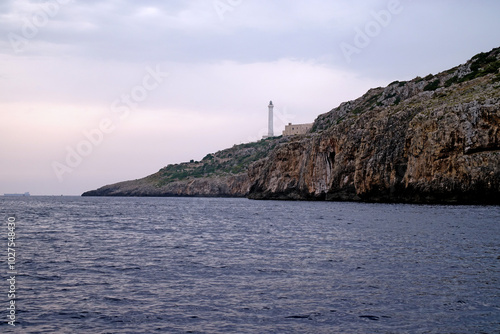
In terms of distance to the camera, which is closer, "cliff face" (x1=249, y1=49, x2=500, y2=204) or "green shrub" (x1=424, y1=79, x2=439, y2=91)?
"cliff face" (x1=249, y1=49, x2=500, y2=204)

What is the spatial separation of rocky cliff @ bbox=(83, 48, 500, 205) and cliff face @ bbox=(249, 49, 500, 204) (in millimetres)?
133

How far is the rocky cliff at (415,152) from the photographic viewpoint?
66.1 m

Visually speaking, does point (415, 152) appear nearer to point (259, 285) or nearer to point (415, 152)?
point (415, 152)

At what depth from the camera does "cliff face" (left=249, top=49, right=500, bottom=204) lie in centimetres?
6612

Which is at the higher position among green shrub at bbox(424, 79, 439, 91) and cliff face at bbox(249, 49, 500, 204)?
green shrub at bbox(424, 79, 439, 91)

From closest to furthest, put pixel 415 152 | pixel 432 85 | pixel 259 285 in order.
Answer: pixel 259 285 → pixel 415 152 → pixel 432 85

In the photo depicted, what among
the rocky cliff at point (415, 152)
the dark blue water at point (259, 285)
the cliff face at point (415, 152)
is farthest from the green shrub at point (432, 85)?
the dark blue water at point (259, 285)

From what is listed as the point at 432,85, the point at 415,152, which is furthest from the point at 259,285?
the point at 432,85

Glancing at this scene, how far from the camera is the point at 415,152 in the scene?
76625mm

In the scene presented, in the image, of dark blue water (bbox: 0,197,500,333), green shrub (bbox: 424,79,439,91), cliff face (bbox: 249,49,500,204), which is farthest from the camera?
green shrub (bbox: 424,79,439,91)

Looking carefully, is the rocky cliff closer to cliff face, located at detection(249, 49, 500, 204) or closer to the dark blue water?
cliff face, located at detection(249, 49, 500, 204)

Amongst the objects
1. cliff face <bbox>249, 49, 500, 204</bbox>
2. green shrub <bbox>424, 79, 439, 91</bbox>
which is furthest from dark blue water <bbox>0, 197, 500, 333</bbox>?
green shrub <bbox>424, 79, 439, 91</bbox>

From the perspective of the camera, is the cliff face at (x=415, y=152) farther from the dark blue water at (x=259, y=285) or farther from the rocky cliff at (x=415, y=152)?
the dark blue water at (x=259, y=285)

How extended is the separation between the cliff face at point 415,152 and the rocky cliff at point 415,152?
→ 0.13 m
